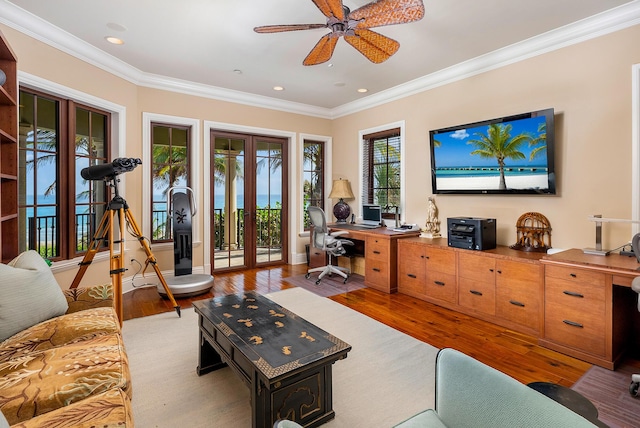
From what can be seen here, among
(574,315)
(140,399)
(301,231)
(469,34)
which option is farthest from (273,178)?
(574,315)

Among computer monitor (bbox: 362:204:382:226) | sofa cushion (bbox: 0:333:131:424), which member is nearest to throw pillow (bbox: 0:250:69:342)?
sofa cushion (bbox: 0:333:131:424)

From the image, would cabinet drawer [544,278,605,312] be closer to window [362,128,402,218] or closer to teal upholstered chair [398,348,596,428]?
teal upholstered chair [398,348,596,428]

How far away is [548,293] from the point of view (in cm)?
256

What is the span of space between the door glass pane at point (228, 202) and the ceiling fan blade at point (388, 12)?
129 inches

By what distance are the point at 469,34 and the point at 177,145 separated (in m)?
3.91

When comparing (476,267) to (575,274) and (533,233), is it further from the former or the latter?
(575,274)

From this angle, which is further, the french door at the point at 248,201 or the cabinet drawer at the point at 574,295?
the french door at the point at 248,201

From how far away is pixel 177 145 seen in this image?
4645 millimetres

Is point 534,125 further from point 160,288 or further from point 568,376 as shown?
point 160,288

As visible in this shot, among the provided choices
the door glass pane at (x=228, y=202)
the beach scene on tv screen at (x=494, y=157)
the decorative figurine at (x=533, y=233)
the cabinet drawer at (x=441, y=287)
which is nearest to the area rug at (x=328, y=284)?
the cabinet drawer at (x=441, y=287)

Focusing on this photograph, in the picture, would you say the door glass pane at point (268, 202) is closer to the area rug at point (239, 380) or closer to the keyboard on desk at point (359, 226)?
the keyboard on desk at point (359, 226)

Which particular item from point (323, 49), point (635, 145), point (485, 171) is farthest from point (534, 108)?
point (323, 49)

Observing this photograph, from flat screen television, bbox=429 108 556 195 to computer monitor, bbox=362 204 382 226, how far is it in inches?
37.6

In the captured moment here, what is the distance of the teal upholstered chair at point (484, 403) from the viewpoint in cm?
87
